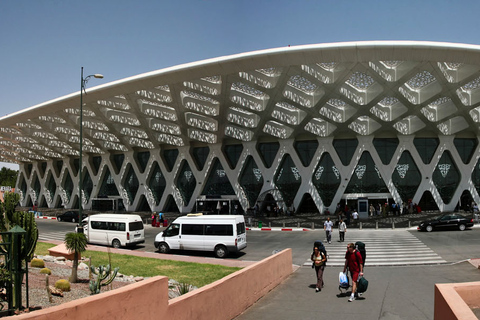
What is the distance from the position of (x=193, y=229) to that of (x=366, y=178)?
25.9 meters

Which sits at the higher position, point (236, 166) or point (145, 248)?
point (236, 166)

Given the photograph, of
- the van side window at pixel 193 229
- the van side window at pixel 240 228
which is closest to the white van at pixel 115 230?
the van side window at pixel 193 229

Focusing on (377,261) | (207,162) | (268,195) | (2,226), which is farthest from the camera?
(207,162)

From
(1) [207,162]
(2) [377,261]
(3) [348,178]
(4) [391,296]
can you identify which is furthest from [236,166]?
(4) [391,296]

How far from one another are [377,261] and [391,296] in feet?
22.4

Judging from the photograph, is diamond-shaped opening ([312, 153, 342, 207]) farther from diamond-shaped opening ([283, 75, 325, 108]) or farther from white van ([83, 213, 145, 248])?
white van ([83, 213, 145, 248])

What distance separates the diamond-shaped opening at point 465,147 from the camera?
39094 millimetres

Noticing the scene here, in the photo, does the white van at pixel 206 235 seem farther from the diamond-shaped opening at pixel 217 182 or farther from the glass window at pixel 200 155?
the glass window at pixel 200 155

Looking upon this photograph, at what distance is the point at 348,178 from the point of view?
1569 inches

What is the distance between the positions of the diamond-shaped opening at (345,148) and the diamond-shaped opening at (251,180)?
28.5 ft

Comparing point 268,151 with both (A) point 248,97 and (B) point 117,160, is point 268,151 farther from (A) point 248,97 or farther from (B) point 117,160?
(B) point 117,160

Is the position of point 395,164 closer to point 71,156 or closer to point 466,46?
point 466,46

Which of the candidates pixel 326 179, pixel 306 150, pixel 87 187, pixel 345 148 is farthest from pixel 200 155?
pixel 87 187

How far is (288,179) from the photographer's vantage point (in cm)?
4266
